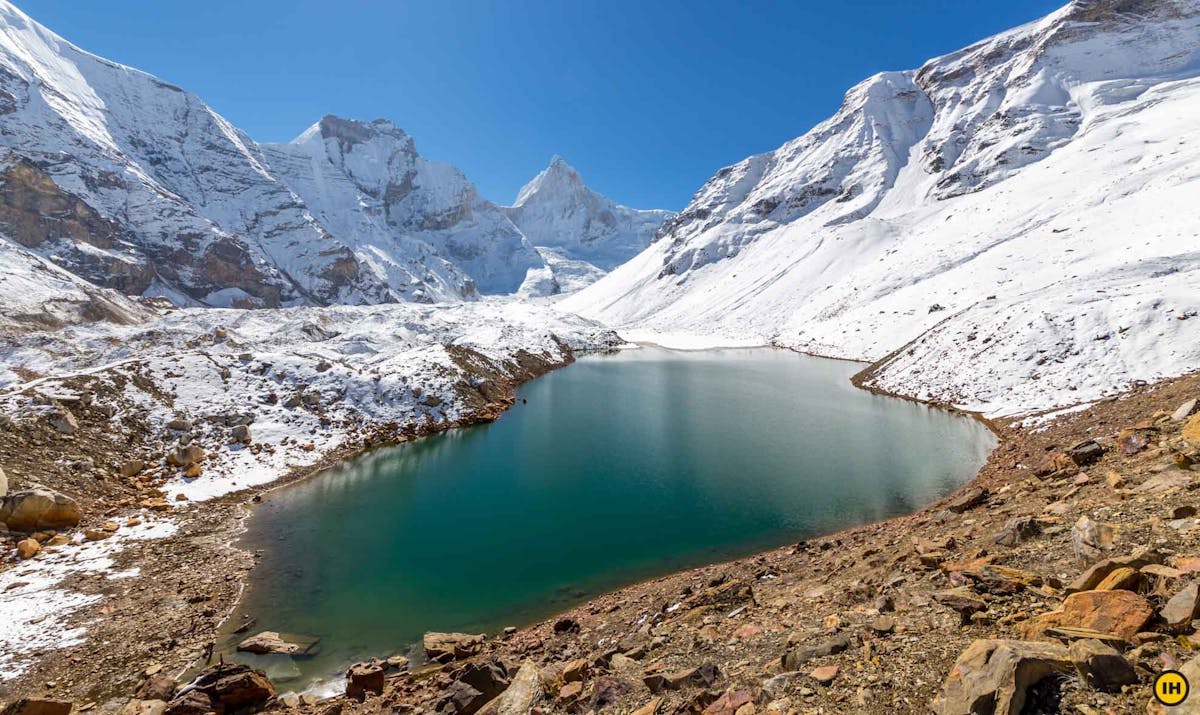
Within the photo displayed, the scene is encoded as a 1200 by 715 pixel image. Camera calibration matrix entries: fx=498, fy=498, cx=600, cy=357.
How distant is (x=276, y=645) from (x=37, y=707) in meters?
4.00

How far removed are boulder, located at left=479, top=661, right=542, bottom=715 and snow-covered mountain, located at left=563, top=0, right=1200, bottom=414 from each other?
100ft

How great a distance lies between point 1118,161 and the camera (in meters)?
72.8

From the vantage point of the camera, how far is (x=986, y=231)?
73875 millimetres

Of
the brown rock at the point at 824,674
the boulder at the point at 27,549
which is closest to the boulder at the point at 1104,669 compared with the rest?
the brown rock at the point at 824,674

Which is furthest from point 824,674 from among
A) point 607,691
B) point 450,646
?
point 450,646

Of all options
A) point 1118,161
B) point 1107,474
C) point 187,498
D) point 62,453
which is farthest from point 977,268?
point 62,453

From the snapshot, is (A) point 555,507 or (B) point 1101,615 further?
(A) point 555,507

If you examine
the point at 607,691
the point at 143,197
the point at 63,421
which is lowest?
the point at 607,691

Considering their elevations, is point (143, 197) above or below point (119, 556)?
above

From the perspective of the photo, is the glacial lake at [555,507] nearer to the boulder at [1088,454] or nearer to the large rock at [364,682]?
the large rock at [364,682]

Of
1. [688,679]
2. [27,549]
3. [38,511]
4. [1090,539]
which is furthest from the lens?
[38,511]

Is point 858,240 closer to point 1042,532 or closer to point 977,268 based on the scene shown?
point 977,268

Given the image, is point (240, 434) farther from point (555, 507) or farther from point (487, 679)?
point (487, 679)

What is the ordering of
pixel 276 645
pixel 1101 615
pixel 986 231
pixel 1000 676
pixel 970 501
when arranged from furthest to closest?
1. pixel 986 231
2. pixel 970 501
3. pixel 276 645
4. pixel 1101 615
5. pixel 1000 676
